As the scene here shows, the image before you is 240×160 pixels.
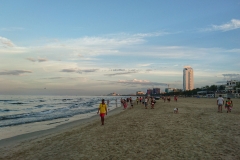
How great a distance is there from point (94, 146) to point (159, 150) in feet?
8.18

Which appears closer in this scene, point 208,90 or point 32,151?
point 32,151

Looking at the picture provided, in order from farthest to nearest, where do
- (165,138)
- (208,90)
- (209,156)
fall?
(208,90), (165,138), (209,156)

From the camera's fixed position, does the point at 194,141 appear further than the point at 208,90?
No

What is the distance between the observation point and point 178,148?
7.57 meters

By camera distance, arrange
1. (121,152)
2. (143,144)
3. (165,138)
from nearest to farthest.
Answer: (121,152)
(143,144)
(165,138)

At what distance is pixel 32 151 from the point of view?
859 cm

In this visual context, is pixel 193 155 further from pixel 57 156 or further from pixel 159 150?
pixel 57 156

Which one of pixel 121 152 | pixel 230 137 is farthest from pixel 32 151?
pixel 230 137

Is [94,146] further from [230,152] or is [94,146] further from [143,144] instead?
[230,152]

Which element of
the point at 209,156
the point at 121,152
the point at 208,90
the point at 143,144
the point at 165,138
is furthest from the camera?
the point at 208,90

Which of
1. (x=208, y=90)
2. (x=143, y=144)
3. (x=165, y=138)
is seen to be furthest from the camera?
(x=208, y=90)

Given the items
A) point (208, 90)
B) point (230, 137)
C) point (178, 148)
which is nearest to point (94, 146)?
Answer: point (178, 148)

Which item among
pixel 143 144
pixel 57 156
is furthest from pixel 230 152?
pixel 57 156

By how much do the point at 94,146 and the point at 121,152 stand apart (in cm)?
149
